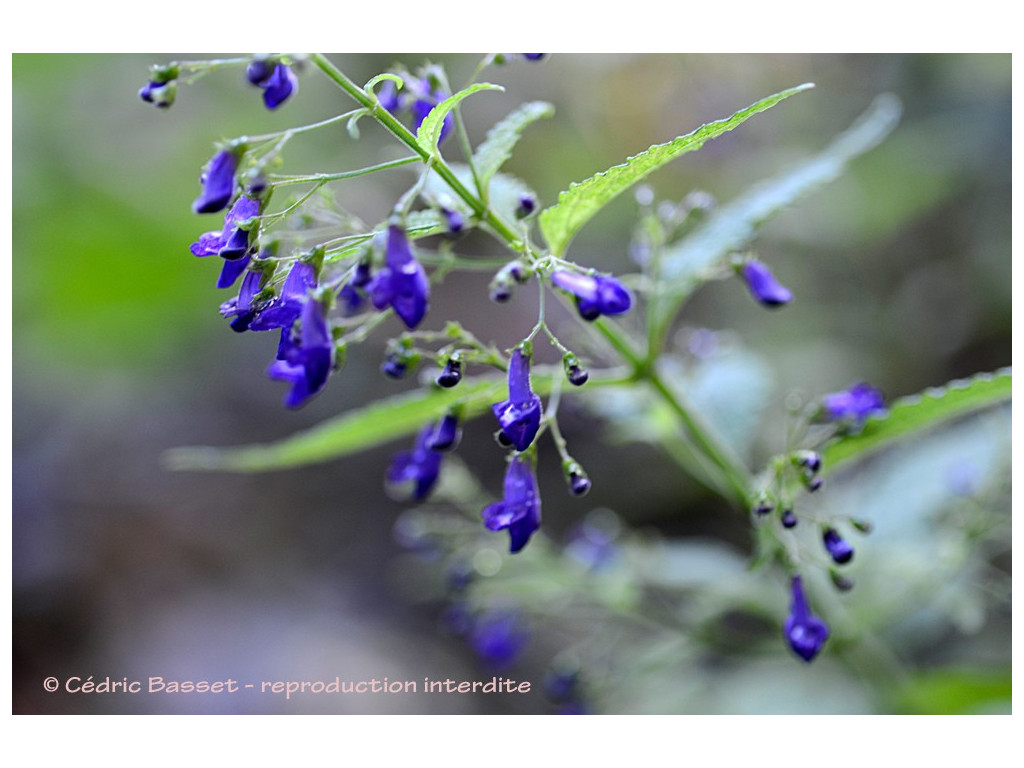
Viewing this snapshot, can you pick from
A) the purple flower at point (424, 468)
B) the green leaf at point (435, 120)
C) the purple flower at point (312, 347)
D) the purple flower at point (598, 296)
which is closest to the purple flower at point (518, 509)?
the purple flower at point (424, 468)

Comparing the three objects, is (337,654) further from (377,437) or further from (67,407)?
(377,437)

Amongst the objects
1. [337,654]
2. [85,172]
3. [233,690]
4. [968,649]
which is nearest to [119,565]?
[337,654]

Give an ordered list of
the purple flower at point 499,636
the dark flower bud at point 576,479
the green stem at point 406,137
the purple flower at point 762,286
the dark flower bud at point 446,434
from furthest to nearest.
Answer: the purple flower at point 499,636
the purple flower at point 762,286
the dark flower bud at point 446,434
the dark flower bud at point 576,479
the green stem at point 406,137

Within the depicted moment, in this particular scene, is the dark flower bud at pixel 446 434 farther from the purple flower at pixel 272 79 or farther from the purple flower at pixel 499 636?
the purple flower at pixel 499 636

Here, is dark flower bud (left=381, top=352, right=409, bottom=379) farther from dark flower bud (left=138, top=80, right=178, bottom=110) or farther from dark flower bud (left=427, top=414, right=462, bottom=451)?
dark flower bud (left=138, top=80, right=178, bottom=110)

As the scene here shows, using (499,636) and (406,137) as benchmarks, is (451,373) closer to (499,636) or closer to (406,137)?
(406,137)

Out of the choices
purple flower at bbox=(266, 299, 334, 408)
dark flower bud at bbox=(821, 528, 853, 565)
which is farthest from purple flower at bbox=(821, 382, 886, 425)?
purple flower at bbox=(266, 299, 334, 408)
